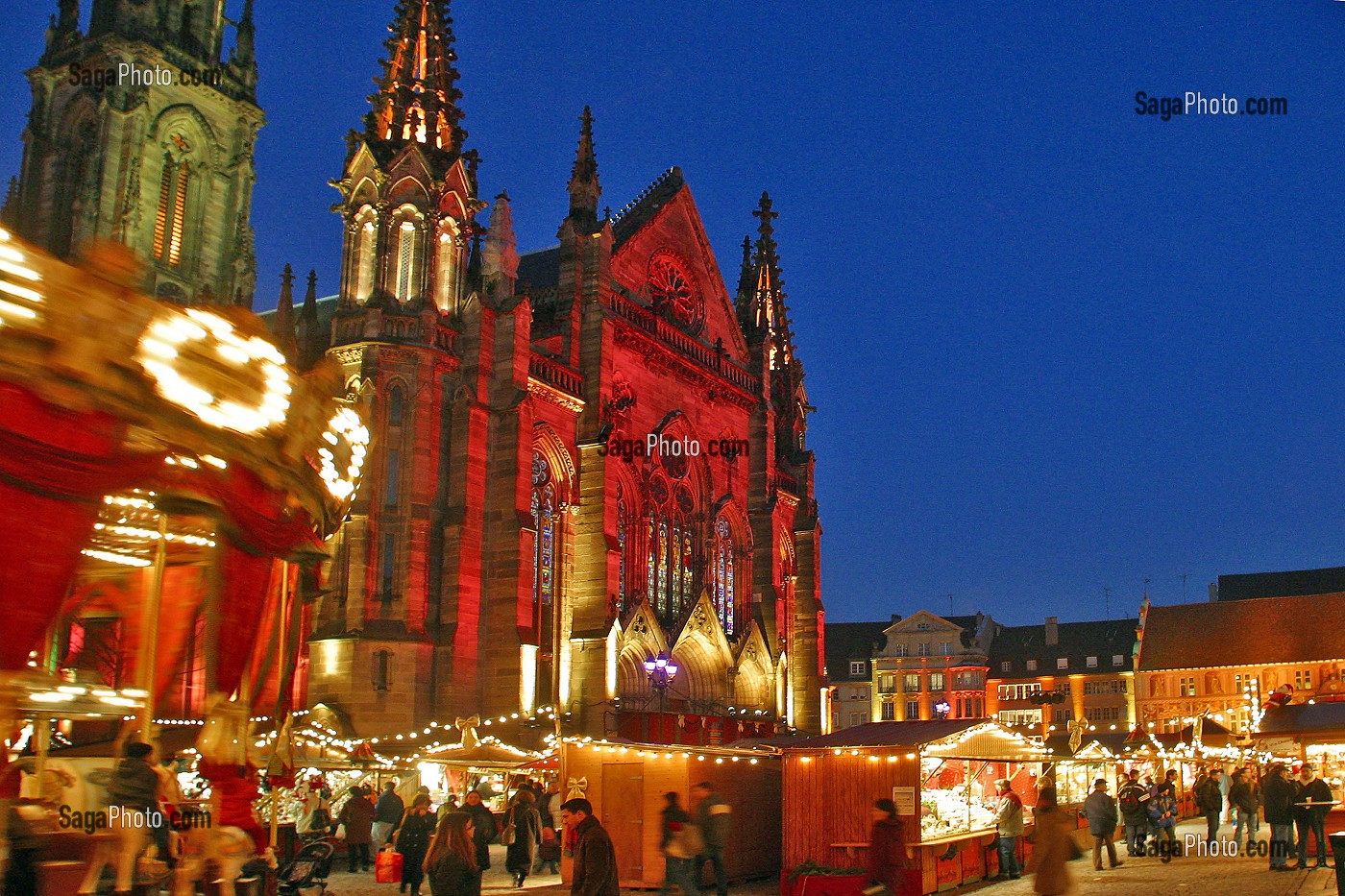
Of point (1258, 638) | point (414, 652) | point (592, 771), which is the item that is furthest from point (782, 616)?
point (1258, 638)

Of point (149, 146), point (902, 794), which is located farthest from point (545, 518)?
point (149, 146)

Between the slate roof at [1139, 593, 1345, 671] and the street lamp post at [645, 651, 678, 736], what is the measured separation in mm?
41929

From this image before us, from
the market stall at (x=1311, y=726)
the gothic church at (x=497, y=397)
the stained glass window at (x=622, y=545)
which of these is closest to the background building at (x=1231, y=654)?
the gothic church at (x=497, y=397)

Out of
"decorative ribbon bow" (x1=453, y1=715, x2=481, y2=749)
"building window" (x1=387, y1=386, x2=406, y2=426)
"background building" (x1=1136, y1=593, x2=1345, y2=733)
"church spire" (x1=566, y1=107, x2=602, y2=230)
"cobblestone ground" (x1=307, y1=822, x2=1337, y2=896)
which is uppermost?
"church spire" (x1=566, y1=107, x2=602, y2=230)

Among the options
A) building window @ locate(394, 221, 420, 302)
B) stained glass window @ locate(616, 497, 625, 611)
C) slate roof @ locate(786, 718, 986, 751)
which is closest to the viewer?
slate roof @ locate(786, 718, 986, 751)

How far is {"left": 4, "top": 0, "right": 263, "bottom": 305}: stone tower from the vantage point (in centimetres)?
4462

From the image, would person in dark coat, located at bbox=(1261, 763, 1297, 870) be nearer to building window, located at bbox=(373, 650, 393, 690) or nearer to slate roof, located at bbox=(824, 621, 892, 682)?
building window, located at bbox=(373, 650, 393, 690)

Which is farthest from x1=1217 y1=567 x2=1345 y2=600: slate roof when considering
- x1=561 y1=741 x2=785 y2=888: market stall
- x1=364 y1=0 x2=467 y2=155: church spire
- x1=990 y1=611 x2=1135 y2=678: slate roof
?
x1=561 y1=741 x2=785 y2=888: market stall

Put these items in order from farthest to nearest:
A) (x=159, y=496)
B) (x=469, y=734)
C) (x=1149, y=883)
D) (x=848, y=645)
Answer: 1. (x=848, y=645)
2. (x=469, y=734)
3. (x=1149, y=883)
4. (x=159, y=496)

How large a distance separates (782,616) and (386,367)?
72.3ft

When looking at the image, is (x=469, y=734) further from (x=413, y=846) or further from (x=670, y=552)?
(x=670, y=552)

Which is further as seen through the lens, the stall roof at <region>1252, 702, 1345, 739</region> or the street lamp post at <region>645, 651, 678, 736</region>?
the street lamp post at <region>645, 651, 678, 736</region>

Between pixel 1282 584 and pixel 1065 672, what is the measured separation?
17.1m

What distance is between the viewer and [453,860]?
13344 mm
